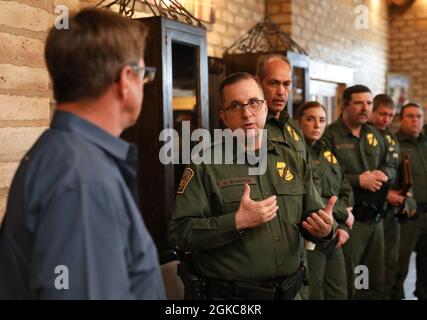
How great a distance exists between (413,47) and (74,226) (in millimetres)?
9109

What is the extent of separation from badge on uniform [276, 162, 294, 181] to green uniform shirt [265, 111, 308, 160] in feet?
1.85

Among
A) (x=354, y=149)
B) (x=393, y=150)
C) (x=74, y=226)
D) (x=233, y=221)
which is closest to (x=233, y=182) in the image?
(x=233, y=221)

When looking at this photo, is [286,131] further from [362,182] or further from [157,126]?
A: [362,182]

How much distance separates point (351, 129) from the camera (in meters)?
3.91

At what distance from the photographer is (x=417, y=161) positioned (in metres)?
4.72

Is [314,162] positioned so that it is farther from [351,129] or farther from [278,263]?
[278,263]

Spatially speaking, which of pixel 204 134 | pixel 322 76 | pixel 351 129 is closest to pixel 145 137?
pixel 204 134

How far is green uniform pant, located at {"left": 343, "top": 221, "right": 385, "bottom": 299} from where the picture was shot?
147 inches

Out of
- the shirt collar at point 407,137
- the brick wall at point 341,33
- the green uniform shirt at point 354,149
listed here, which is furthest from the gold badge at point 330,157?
the brick wall at point 341,33

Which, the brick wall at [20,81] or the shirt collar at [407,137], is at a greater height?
the brick wall at [20,81]

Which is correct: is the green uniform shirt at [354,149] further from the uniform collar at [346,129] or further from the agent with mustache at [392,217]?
the agent with mustache at [392,217]

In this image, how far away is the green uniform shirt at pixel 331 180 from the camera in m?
3.26

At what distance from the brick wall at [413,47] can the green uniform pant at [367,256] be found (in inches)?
232

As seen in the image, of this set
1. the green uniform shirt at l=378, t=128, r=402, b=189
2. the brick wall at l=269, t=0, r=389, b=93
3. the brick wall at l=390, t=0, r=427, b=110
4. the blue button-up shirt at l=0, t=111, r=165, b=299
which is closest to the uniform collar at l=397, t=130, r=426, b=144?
the green uniform shirt at l=378, t=128, r=402, b=189
